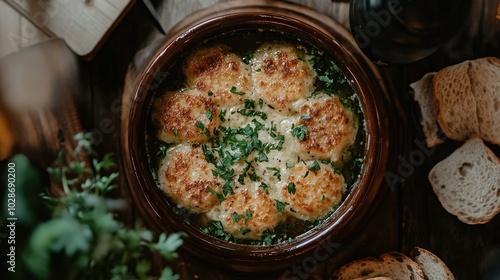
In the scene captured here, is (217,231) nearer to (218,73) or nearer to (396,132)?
(218,73)

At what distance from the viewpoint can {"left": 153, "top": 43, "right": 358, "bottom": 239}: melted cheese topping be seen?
2.57 meters

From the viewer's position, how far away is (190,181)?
259 cm

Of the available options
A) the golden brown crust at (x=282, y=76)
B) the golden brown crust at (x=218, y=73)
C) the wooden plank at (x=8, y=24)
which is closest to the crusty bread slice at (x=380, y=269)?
the golden brown crust at (x=282, y=76)

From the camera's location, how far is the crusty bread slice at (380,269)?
261 cm

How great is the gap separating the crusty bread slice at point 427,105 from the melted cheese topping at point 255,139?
0.30 meters

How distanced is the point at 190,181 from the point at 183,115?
0.83 ft

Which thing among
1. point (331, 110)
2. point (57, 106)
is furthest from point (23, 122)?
point (331, 110)

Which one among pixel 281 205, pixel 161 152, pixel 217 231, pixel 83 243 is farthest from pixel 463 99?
pixel 83 243

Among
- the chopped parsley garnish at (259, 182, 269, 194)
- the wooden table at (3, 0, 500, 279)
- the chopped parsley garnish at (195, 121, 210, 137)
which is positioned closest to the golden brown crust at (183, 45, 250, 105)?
the chopped parsley garnish at (195, 121, 210, 137)

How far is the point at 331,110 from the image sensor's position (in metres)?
2.56

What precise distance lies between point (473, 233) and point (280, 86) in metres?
0.99

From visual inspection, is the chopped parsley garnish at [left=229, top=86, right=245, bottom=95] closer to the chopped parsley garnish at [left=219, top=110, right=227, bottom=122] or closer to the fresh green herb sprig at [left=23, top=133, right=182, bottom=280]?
the chopped parsley garnish at [left=219, top=110, right=227, bottom=122]

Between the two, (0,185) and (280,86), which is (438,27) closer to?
(280,86)

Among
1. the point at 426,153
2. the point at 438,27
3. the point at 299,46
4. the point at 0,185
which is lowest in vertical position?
the point at 0,185
